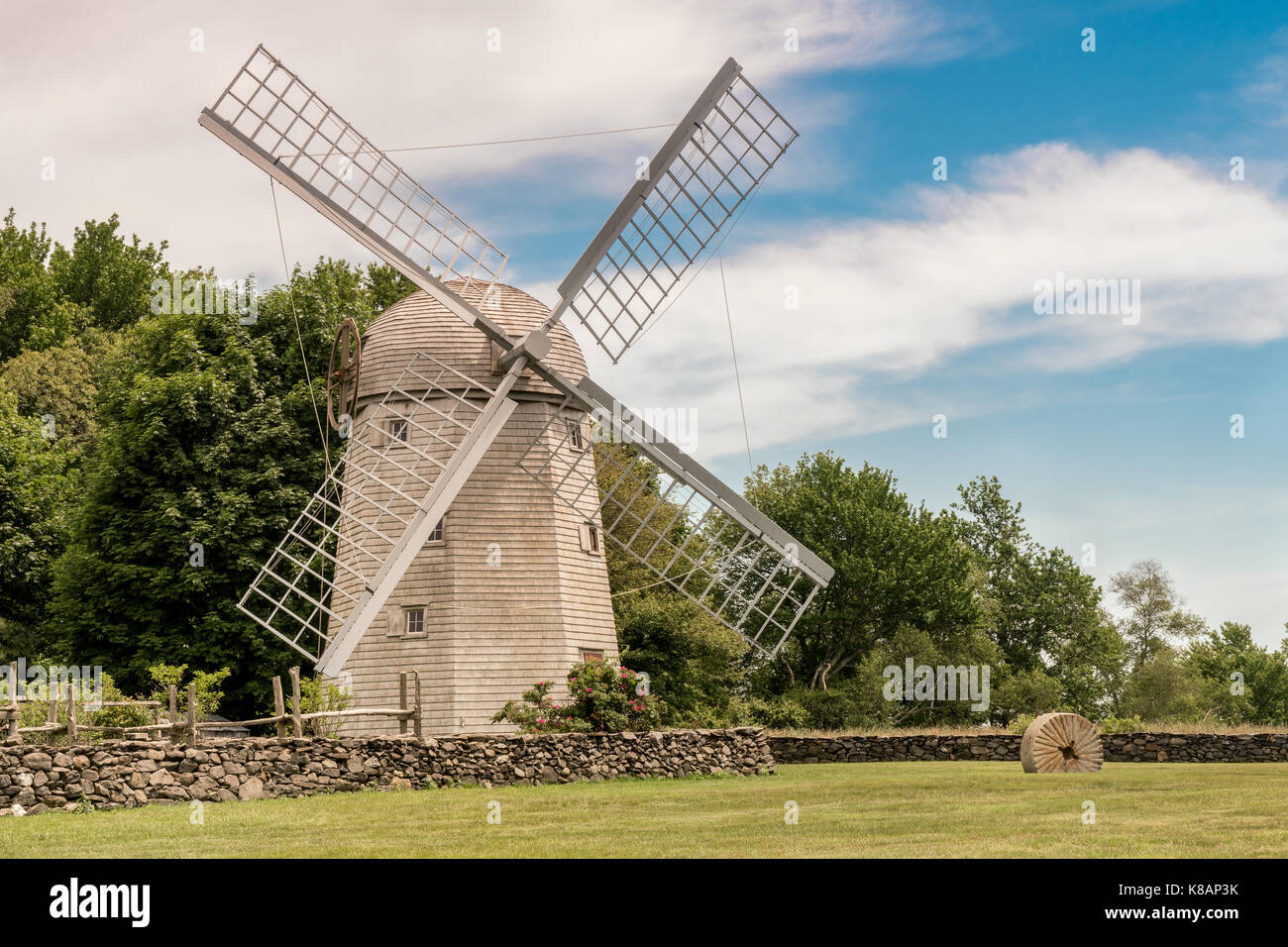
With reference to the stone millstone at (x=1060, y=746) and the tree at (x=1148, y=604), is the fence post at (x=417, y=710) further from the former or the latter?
the tree at (x=1148, y=604)

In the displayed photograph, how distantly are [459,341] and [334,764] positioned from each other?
28.4 ft

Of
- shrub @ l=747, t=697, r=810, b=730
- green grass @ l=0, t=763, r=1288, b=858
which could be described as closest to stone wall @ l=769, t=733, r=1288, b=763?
shrub @ l=747, t=697, r=810, b=730

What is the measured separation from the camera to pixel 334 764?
63.0 feet

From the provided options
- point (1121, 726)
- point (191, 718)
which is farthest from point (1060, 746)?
point (191, 718)

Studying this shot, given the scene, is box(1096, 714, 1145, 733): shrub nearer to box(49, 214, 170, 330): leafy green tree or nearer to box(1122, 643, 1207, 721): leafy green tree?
box(1122, 643, 1207, 721): leafy green tree

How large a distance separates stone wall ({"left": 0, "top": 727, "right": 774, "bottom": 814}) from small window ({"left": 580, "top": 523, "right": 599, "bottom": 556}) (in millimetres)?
4194

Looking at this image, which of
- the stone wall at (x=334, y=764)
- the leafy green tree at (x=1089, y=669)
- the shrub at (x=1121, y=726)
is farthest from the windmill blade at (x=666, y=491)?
the leafy green tree at (x=1089, y=669)

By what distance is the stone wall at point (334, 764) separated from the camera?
53.8 feet

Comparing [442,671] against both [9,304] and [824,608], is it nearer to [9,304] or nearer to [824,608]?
[824,608]

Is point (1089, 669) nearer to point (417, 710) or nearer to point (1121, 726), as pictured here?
point (1121, 726)

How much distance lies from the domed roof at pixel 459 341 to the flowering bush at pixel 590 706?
5.33 metres

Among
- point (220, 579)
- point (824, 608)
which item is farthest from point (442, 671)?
point (824, 608)

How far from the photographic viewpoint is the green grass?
11250 millimetres
